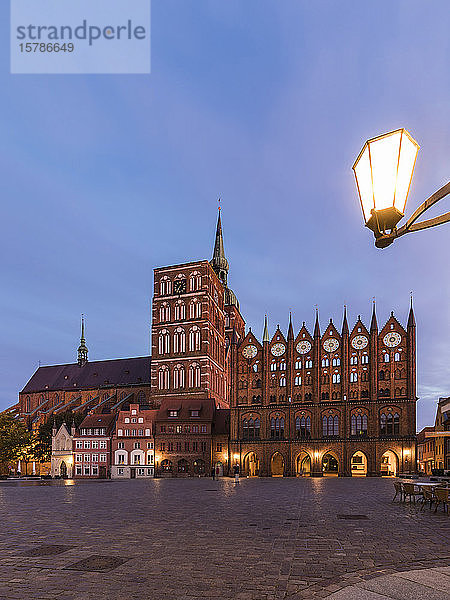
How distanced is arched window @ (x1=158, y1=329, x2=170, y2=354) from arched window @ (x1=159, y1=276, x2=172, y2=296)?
6.46 m

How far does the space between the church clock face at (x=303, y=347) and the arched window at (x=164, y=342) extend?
26.5m

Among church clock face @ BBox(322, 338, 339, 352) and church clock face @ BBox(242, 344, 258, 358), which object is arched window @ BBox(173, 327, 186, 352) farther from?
church clock face @ BBox(322, 338, 339, 352)

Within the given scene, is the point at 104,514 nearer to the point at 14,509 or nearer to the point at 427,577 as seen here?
the point at 14,509

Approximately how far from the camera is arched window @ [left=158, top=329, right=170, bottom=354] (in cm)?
9069

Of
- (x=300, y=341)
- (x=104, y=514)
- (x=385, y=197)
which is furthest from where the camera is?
(x=300, y=341)

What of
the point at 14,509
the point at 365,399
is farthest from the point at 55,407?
the point at 14,509

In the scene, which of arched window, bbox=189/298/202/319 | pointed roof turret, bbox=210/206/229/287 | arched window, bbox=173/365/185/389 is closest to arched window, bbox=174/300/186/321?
arched window, bbox=189/298/202/319

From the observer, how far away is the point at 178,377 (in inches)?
3474

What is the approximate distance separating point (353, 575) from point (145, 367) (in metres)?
99.1

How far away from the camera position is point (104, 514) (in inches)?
776

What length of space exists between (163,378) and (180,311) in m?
11.3

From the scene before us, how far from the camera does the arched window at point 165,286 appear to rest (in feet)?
305

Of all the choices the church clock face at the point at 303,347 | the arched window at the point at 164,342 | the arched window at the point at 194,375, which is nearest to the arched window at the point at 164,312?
the arched window at the point at 164,342

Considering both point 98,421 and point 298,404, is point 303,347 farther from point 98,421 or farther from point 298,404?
point 98,421
